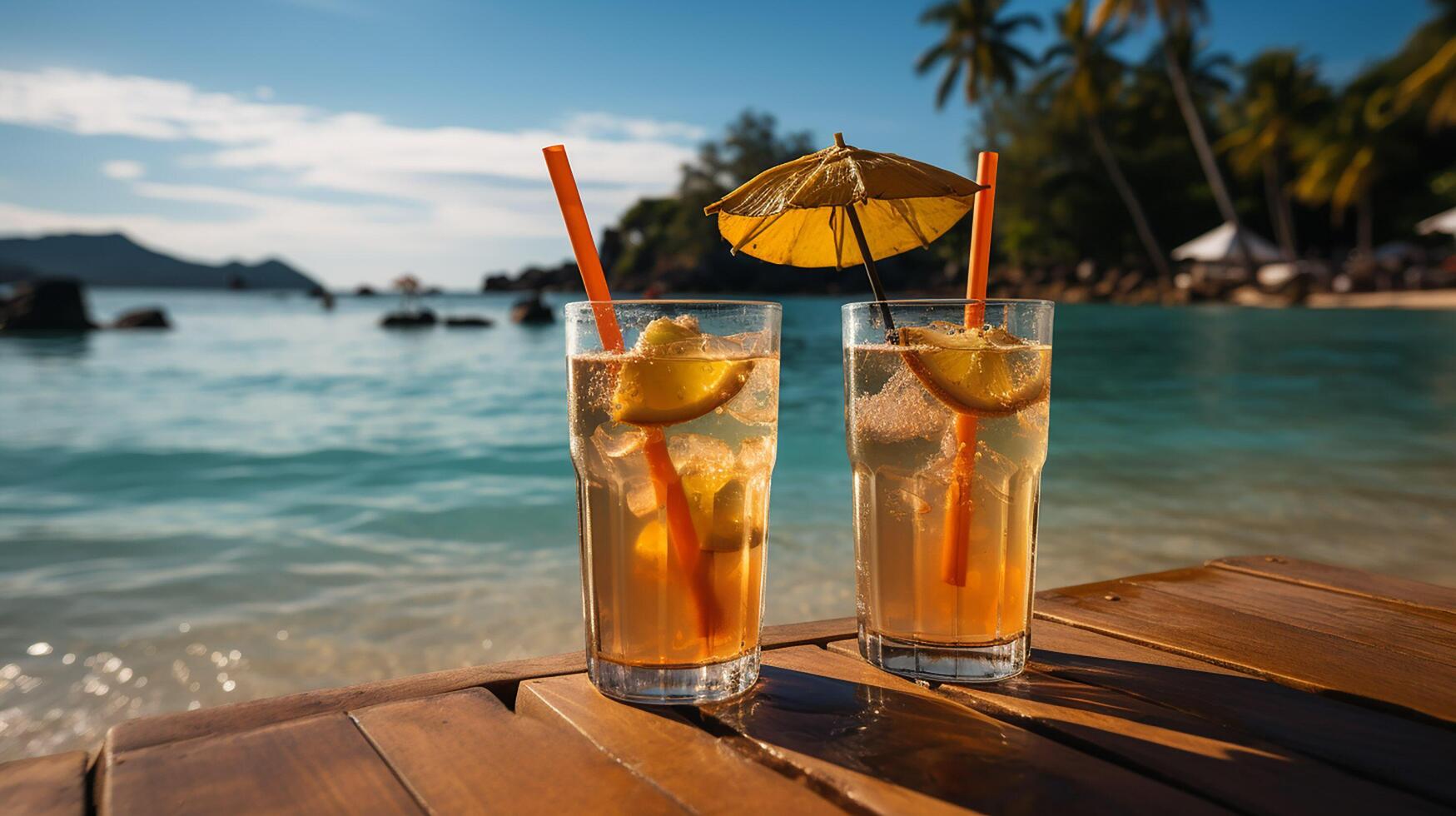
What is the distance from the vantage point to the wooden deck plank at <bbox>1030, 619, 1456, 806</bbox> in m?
0.94

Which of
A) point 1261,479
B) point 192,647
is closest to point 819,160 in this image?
point 192,647

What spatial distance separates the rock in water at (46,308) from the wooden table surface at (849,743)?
32.2 meters

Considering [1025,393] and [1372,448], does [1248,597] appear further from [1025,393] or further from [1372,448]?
[1372,448]

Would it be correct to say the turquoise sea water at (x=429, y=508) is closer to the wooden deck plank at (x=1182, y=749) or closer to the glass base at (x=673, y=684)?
the glass base at (x=673, y=684)

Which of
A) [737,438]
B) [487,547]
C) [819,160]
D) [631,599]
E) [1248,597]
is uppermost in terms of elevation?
[819,160]

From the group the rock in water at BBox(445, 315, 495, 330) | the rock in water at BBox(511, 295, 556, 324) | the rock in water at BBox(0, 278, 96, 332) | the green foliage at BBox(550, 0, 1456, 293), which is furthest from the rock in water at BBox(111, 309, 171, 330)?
the green foliage at BBox(550, 0, 1456, 293)

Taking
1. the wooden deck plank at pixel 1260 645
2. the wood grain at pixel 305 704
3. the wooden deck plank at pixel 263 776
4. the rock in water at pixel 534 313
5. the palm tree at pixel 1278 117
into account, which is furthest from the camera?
the palm tree at pixel 1278 117

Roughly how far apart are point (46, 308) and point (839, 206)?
32517 millimetres

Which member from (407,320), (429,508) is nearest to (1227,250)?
(407,320)

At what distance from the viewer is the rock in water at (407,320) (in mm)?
31406

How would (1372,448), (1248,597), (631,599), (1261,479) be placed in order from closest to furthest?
(631,599), (1248,597), (1261,479), (1372,448)

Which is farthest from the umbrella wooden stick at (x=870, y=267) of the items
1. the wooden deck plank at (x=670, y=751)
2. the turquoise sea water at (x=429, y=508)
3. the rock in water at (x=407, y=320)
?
the rock in water at (x=407, y=320)

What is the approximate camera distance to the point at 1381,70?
34.9 metres

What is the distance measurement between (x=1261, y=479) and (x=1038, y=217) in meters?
37.7
